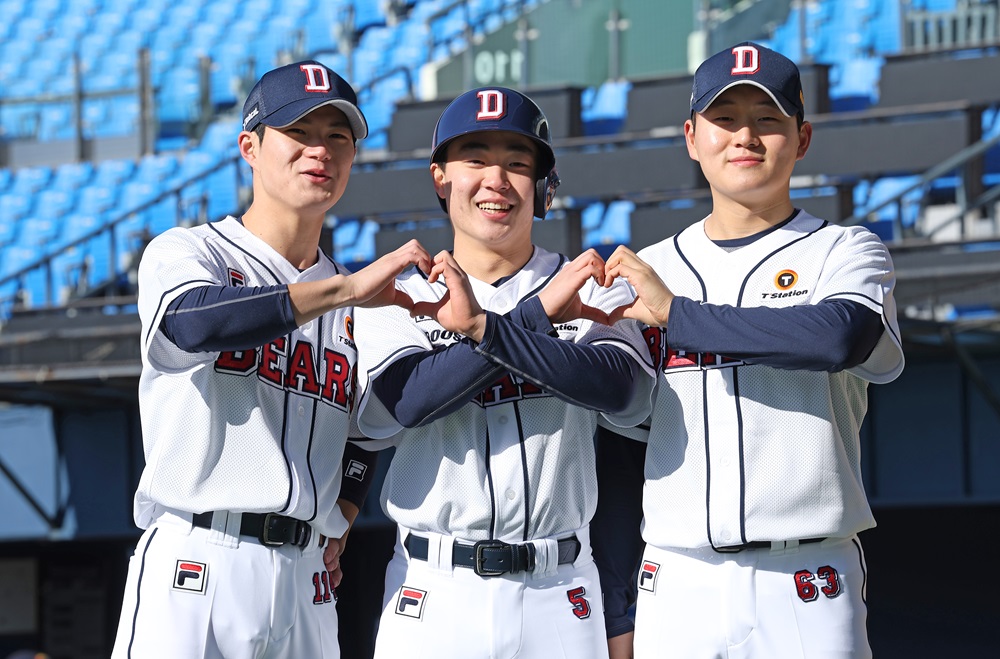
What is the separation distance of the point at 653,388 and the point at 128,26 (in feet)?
45.9

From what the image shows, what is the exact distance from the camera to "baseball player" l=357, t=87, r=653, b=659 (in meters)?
2.96

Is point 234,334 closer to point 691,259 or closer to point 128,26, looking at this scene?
point 691,259

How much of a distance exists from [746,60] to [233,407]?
4.73 ft

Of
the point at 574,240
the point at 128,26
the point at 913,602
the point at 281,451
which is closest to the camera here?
the point at 281,451

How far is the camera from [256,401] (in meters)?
3.11

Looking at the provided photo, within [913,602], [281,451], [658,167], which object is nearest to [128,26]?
[658,167]

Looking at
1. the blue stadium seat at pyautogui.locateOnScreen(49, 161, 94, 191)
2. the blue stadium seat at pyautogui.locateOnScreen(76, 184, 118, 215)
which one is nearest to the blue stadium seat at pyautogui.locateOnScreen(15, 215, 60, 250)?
the blue stadium seat at pyautogui.locateOnScreen(76, 184, 118, 215)

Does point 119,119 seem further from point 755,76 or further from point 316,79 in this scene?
point 755,76

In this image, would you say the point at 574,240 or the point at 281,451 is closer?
the point at 281,451

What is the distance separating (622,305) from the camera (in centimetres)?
318

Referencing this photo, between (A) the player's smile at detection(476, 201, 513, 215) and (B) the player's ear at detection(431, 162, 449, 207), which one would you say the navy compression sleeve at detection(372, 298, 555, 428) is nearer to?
(A) the player's smile at detection(476, 201, 513, 215)

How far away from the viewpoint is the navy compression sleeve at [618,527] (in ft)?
10.7

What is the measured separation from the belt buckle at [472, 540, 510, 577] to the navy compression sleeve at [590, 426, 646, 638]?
34cm

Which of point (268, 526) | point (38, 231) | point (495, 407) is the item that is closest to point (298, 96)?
point (495, 407)
